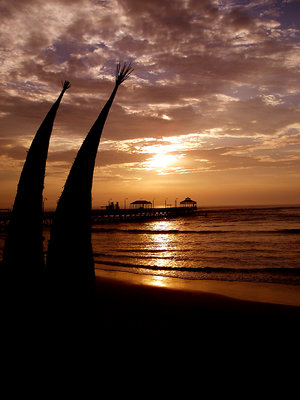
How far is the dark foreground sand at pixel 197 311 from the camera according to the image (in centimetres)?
611

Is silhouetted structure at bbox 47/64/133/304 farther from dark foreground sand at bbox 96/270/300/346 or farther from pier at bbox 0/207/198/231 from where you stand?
pier at bbox 0/207/198/231

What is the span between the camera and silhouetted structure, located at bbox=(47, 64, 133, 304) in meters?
4.66

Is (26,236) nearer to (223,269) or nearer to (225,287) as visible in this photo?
(225,287)

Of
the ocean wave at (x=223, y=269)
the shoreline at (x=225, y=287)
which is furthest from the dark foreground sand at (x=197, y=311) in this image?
the ocean wave at (x=223, y=269)

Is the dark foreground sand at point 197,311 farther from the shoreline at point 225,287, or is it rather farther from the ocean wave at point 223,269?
the ocean wave at point 223,269

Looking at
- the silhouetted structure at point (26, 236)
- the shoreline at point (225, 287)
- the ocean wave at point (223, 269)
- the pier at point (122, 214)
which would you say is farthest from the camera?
the pier at point (122, 214)

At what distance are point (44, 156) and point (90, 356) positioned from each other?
3.82 m

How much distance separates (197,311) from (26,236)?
5.32 metres

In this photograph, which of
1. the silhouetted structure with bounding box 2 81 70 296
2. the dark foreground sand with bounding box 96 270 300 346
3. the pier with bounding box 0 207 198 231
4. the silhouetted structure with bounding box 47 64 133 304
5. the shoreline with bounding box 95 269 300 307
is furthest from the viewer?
the pier with bounding box 0 207 198 231

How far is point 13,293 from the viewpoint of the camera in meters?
5.00

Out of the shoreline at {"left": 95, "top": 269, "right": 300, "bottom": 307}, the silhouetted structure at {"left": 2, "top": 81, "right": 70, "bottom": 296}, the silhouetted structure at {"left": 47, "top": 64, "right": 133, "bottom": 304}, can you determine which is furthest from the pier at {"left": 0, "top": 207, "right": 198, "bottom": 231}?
the silhouetted structure at {"left": 47, "top": 64, "right": 133, "bottom": 304}

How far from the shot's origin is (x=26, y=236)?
5.12 m

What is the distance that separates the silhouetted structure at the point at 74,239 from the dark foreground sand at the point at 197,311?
74 centimetres

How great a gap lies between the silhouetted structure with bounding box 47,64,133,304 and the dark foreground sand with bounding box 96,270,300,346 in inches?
29.2
